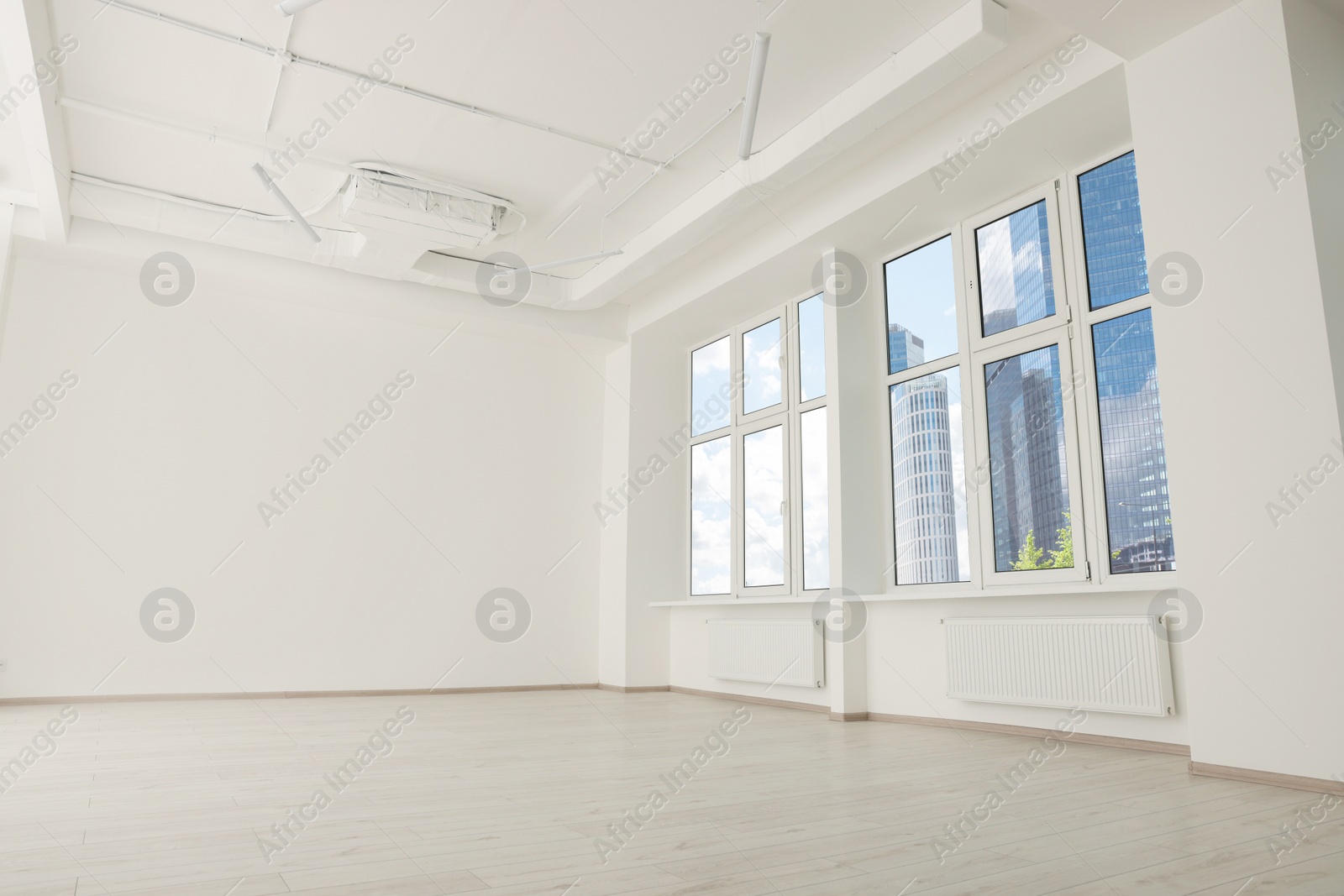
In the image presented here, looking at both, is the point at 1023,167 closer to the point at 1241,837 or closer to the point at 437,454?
the point at 1241,837

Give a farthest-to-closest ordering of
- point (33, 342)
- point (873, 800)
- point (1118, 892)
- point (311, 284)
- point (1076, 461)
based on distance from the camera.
→ 1. point (311, 284)
2. point (33, 342)
3. point (1076, 461)
4. point (873, 800)
5. point (1118, 892)

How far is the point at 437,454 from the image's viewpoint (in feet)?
25.2

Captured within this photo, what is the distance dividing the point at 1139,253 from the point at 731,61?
252 centimetres

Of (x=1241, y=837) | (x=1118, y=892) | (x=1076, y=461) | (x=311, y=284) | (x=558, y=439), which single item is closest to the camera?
(x=1118, y=892)

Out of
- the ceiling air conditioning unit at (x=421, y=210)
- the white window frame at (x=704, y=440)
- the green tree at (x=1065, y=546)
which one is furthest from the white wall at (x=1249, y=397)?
the white window frame at (x=704, y=440)

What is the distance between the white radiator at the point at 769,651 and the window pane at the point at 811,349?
75.7 inches

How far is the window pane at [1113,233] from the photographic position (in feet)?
15.6

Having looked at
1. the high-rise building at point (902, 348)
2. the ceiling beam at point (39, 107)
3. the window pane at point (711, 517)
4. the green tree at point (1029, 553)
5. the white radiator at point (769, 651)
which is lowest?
the white radiator at point (769, 651)

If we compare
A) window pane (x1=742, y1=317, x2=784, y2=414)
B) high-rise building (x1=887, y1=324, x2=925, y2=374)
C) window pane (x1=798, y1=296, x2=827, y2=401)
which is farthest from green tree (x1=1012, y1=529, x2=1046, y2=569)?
window pane (x1=742, y1=317, x2=784, y2=414)

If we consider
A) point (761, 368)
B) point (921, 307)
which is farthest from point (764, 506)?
point (921, 307)

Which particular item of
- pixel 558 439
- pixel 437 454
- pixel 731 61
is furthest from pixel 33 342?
pixel 731 61

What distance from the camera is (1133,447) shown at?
4602 mm

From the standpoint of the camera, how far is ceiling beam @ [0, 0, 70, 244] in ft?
12.9

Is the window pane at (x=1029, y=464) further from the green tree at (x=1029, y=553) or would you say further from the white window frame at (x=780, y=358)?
the white window frame at (x=780, y=358)
